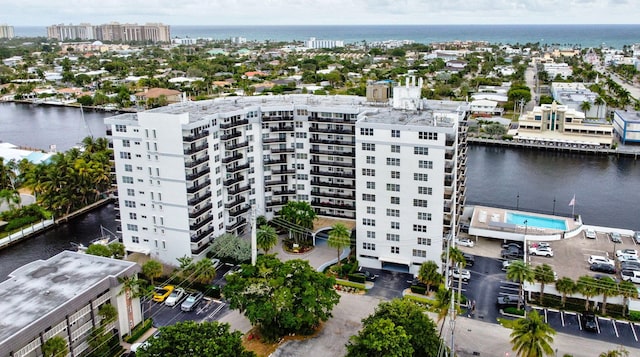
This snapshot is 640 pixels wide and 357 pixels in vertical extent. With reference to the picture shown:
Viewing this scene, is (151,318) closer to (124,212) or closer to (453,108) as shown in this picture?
(124,212)

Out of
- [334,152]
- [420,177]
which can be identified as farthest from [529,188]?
[420,177]

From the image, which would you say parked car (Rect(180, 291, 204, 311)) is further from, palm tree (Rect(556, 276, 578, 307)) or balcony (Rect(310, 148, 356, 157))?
palm tree (Rect(556, 276, 578, 307))

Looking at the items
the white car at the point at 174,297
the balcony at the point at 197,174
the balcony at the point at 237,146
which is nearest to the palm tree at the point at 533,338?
the white car at the point at 174,297

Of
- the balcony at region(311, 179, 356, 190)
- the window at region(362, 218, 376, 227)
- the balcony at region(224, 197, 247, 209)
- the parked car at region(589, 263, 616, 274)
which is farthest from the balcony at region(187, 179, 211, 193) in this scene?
the parked car at region(589, 263, 616, 274)

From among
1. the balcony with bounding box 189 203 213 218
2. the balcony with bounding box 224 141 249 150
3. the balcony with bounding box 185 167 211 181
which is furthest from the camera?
the balcony with bounding box 224 141 249 150

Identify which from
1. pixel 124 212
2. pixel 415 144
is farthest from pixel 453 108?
pixel 124 212

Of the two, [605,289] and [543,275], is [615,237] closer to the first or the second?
[605,289]
